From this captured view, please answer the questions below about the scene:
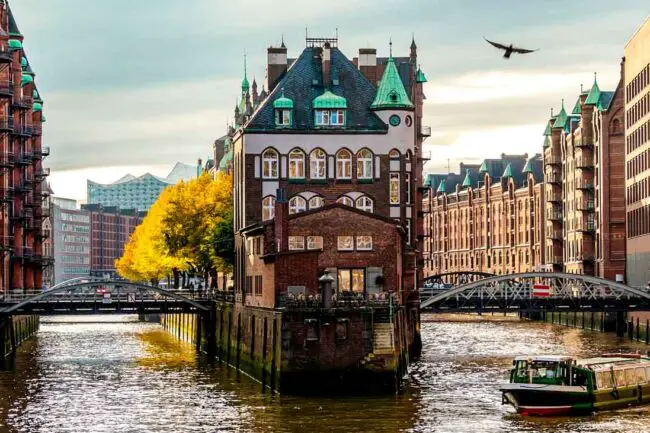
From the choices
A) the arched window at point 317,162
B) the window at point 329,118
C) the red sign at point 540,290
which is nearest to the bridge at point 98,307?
the arched window at point 317,162

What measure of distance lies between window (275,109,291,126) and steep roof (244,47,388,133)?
12.2 inches

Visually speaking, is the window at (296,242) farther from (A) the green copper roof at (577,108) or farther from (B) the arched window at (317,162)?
(A) the green copper roof at (577,108)

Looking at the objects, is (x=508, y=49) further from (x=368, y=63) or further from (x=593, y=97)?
(x=593, y=97)

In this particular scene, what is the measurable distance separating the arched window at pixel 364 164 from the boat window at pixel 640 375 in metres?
30.2

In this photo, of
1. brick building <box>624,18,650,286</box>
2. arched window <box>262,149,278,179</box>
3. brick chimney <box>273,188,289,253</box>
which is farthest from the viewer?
brick building <box>624,18,650,286</box>

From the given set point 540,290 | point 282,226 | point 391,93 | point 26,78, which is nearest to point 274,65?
point 391,93

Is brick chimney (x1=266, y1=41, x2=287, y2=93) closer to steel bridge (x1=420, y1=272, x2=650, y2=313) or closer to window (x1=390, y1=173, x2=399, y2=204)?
window (x1=390, y1=173, x2=399, y2=204)

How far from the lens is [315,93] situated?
347ft

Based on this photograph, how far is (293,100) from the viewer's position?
105 metres

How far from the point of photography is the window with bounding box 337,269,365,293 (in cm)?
8338

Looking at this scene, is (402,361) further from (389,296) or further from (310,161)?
(310,161)

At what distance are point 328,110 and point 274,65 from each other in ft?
36.1

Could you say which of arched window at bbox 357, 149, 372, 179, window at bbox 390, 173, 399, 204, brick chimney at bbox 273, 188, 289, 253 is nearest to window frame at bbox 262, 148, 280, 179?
arched window at bbox 357, 149, 372, 179

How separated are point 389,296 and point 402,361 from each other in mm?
10312
